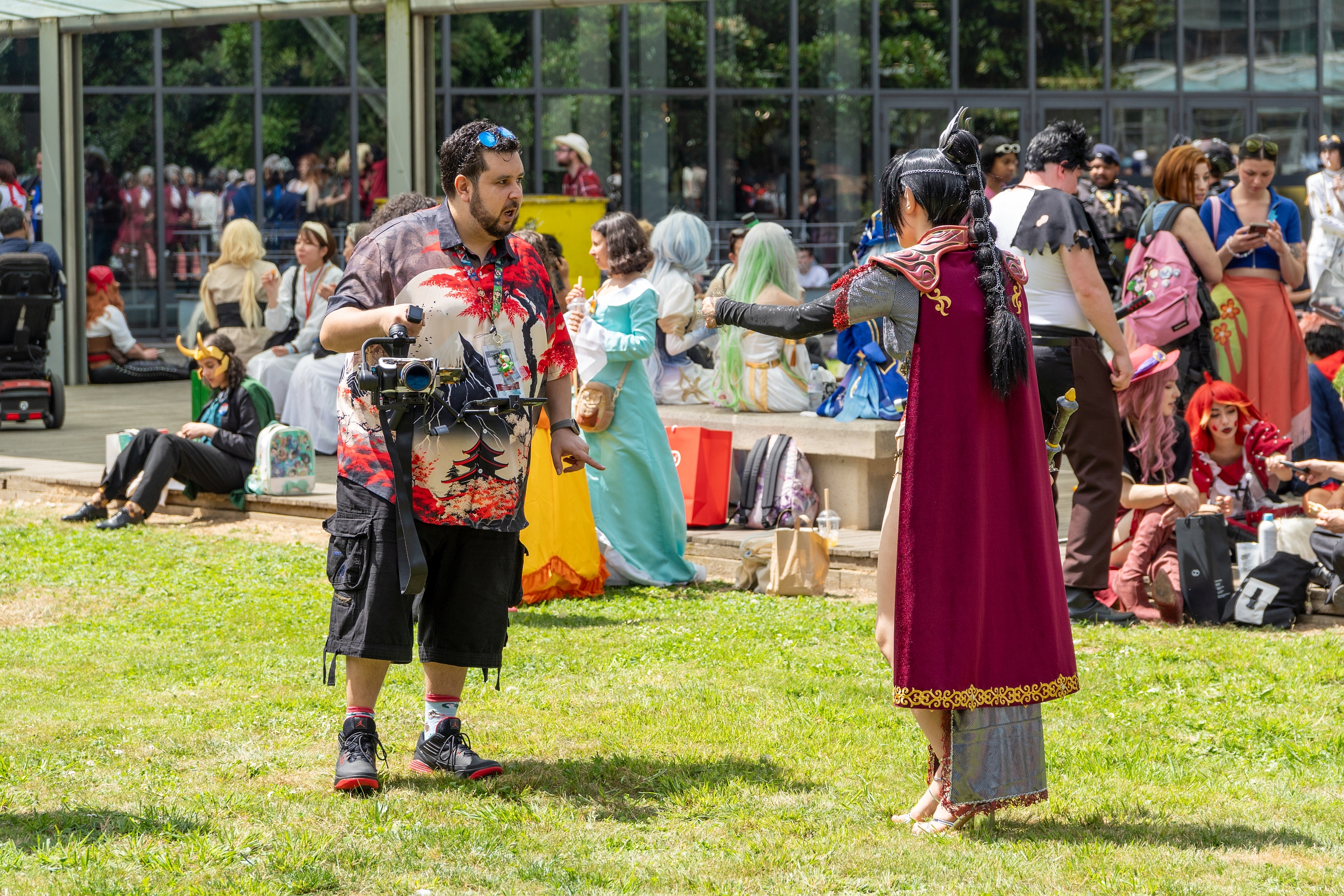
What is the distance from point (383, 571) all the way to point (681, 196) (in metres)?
20.3

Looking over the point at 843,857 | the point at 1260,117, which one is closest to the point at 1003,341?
the point at 843,857

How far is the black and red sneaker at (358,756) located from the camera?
451 cm

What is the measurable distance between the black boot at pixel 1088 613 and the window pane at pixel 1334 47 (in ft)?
73.8

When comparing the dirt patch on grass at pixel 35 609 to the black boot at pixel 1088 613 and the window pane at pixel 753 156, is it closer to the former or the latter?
the black boot at pixel 1088 613

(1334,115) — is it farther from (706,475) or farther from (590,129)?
(706,475)

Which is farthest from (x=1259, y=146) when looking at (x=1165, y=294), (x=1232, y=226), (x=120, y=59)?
(x=120, y=59)

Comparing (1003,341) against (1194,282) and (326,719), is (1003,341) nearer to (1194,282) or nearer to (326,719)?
(326,719)

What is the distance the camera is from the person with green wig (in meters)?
9.26

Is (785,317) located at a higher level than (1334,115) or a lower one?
lower

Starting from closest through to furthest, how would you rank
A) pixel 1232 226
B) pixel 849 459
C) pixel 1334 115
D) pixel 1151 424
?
pixel 1151 424 < pixel 849 459 < pixel 1232 226 < pixel 1334 115

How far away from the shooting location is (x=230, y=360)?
9.89 metres

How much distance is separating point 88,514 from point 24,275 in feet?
15.5

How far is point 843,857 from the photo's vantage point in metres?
3.99

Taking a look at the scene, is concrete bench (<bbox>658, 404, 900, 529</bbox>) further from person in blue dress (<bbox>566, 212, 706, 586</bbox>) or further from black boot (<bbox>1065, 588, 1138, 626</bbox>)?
black boot (<bbox>1065, 588, 1138, 626</bbox>)
